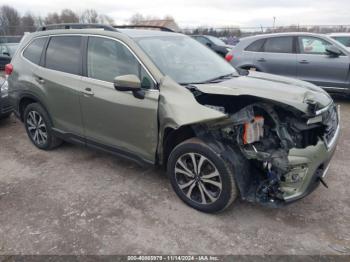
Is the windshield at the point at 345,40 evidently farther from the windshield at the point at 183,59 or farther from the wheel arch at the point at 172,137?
the wheel arch at the point at 172,137

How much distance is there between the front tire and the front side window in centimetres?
540

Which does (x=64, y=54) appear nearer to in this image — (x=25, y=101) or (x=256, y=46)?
(x=25, y=101)

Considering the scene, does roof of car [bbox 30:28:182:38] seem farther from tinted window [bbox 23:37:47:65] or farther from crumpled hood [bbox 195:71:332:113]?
crumpled hood [bbox 195:71:332:113]

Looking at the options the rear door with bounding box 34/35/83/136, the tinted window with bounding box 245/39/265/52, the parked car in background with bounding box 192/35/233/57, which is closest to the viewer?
the rear door with bounding box 34/35/83/136

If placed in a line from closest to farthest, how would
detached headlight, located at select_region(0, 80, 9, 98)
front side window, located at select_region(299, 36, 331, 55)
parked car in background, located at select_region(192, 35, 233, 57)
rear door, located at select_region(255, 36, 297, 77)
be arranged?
detached headlight, located at select_region(0, 80, 9, 98) → front side window, located at select_region(299, 36, 331, 55) → rear door, located at select_region(255, 36, 297, 77) → parked car in background, located at select_region(192, 35, 233, 57)

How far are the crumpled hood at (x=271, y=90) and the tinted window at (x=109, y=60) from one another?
82 centimetres

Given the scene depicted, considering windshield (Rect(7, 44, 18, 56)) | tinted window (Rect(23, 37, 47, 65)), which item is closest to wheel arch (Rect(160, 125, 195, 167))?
tinted window (Rect(23, 37, 47, 65))

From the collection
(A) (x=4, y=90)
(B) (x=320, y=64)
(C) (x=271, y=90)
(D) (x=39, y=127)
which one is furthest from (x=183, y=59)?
(B) (x=320, y=64)

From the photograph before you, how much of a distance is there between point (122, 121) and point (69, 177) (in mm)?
1181

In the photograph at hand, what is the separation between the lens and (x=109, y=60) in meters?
3.43

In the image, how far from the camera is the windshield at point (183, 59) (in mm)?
3230

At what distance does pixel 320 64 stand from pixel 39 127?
19.9ft

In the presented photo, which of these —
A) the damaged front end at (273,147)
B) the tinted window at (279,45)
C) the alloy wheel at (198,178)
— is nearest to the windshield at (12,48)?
the tinted window at (279,45)

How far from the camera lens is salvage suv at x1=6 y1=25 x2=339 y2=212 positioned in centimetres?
271
